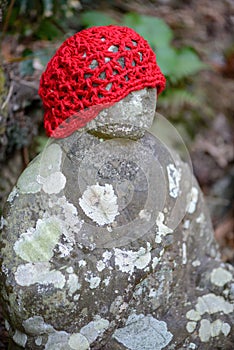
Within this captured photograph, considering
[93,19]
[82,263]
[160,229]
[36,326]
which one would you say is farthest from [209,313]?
[93,19]

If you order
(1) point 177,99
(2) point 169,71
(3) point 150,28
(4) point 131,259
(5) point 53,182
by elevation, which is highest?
(5) point 53,182

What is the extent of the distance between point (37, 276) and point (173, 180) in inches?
32.9

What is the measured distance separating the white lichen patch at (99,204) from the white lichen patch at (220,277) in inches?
29.5

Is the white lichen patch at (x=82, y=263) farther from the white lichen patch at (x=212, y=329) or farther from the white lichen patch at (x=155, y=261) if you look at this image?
the white lichen patch at (x=212, y=329)

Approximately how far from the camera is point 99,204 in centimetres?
212

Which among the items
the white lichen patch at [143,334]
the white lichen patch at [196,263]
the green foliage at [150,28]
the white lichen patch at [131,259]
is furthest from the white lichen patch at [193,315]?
the green foliage at [150,28]

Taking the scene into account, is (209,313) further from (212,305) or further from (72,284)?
(72,284)

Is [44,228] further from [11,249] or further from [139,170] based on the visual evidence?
[139,170]

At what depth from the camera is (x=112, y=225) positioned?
2.13 meters

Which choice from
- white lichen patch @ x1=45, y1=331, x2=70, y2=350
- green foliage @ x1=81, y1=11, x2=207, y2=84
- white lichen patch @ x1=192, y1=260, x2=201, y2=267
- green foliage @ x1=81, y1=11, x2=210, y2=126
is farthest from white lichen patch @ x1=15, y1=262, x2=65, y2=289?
green foliage @ x1=81, y1=11, x2=207, y2=84

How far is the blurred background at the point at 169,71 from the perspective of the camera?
10.5 ft

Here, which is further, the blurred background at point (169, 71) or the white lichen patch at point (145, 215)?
the blurred background at point (169, 71)

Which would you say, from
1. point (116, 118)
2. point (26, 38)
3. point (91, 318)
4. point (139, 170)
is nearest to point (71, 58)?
point (116, 118)

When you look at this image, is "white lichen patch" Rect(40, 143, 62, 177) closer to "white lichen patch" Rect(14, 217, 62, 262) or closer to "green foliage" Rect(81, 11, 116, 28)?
"white lichen patch" Rect(14, 217, 62, 262)
